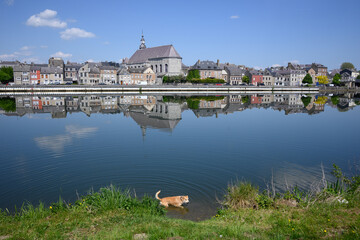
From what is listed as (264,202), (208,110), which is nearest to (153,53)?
(208,110)

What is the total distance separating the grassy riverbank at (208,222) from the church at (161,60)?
102m

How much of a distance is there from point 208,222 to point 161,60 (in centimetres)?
10863

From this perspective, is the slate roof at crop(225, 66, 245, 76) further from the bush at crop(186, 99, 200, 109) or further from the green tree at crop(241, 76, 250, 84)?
the bush at crop(186, 99, 200, 109)

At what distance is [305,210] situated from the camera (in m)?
8.16

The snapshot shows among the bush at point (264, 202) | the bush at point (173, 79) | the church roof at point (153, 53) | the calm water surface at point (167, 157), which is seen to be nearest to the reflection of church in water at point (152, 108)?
the calm water surface at point (167, 157)

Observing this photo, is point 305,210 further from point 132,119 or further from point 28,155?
point 132,119

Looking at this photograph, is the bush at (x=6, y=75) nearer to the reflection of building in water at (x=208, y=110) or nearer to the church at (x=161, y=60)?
the church at (x=161, y=60)

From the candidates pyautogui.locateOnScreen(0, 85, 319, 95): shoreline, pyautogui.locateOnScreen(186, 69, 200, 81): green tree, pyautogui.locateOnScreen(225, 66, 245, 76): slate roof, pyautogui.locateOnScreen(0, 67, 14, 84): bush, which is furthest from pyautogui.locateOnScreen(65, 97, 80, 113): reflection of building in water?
pyautogui.locateOnScreen(225, 66, 245, 76): slate roof

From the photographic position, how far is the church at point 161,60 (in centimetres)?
11056

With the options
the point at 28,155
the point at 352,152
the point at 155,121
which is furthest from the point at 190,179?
the point at 155,121

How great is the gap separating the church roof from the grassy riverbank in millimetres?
104529

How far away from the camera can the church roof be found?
111438 mm

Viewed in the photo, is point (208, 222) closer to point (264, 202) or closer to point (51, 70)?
point (264, 202)

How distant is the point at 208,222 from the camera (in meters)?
7.98
